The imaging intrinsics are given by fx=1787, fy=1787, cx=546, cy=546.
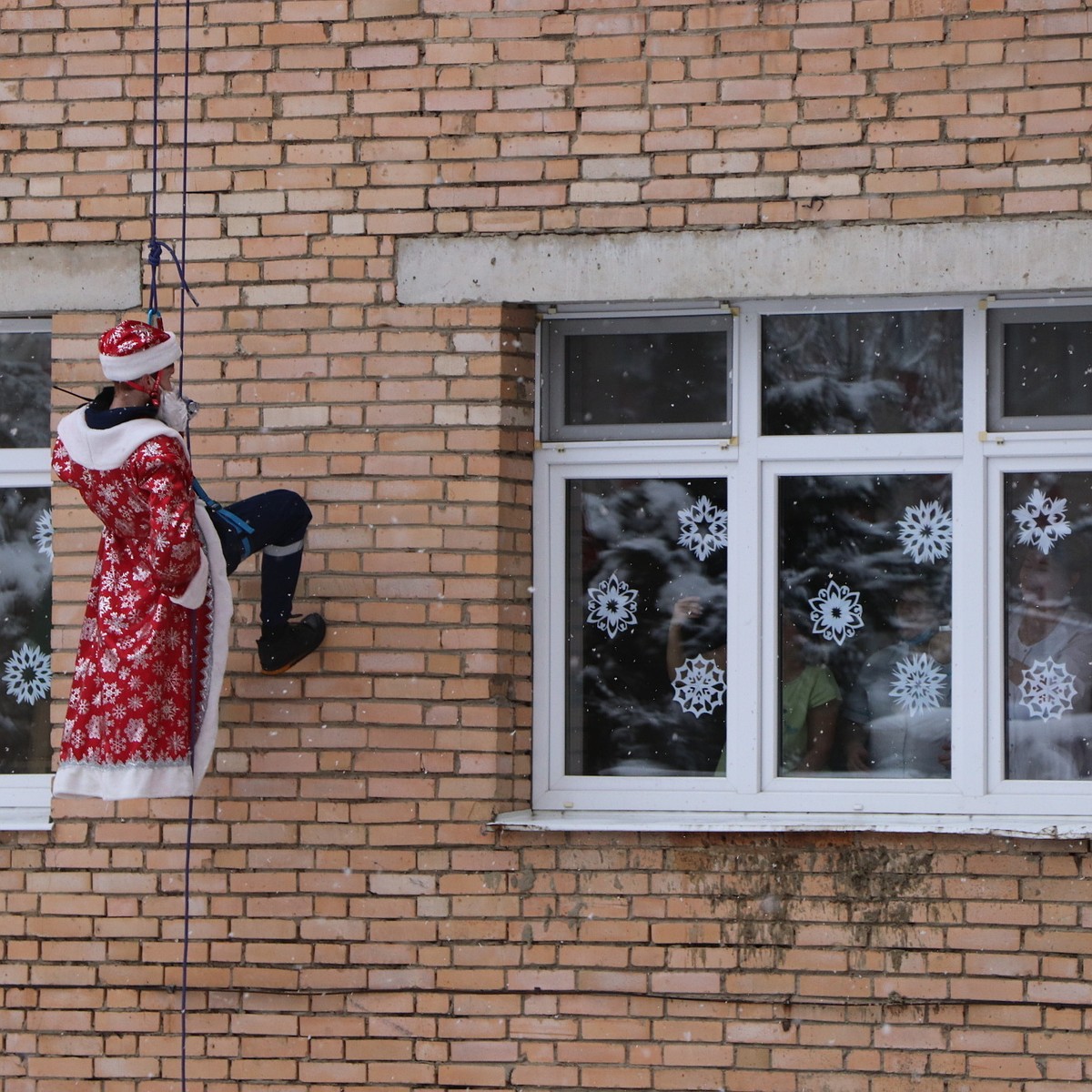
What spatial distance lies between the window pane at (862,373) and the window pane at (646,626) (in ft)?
1.26

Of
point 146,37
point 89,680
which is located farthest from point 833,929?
point 146,37

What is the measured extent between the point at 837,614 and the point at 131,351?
239cm

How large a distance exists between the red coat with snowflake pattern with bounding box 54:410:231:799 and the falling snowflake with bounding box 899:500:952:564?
7.13 feet

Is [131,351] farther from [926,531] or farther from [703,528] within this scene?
[926,531]

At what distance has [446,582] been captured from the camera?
18.8 feet

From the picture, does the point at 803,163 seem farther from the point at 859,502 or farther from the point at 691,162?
the point at 859,502

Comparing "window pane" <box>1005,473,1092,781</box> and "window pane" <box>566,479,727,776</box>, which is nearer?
"window pane" <box>1005,473,1092,781</box>

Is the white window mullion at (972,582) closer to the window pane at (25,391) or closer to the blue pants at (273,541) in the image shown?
the blue pants at (273,541)

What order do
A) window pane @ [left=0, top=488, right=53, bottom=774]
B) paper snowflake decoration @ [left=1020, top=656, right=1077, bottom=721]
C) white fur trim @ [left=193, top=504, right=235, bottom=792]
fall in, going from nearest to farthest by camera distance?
white fur trim @ [left=193, top=504, right=235, bottom=792], paper snowflake decoration @ [left=1020, top=656, right=1077, bottom=721], window pane @ [left=0, top=488, right=53, bottom=774]

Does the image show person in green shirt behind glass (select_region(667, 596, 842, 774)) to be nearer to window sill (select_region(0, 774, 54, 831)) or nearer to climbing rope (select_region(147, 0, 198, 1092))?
climbing rope (select_region(147, 0, 198, 1092))

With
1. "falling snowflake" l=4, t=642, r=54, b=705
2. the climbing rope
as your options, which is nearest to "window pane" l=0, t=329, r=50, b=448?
the climbing rope

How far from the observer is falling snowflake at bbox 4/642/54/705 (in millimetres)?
6133

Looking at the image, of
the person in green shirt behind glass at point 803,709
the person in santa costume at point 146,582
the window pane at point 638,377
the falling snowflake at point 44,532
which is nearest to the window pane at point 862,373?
the window pane at point 638,377

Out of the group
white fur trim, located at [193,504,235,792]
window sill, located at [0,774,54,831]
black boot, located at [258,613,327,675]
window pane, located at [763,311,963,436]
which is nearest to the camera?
white fur trim, located at [193,504,235,792]
